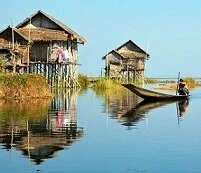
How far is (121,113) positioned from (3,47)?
2032cm

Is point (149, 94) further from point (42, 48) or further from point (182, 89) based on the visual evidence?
point (42, 48)

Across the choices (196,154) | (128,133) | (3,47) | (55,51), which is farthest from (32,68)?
(196,154)

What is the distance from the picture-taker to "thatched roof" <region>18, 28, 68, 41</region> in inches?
1838

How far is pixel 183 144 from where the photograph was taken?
14.3 m

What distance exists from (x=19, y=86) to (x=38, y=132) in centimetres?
1700

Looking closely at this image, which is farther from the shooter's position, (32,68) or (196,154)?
(32,68)

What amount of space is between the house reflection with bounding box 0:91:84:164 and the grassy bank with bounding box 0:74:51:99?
A: 8.89 metres

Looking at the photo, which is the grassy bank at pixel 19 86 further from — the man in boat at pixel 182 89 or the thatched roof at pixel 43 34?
the thatched roof at pixel 43 34

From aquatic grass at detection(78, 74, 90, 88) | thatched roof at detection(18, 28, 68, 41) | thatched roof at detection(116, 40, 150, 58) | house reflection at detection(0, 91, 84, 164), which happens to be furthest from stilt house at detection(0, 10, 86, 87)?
house reflection at detection(0, 91, 84, 164)

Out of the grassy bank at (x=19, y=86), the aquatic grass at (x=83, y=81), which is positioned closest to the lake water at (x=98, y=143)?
the grassy bank at (x=19, y=86)

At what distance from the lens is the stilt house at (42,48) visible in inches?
1706

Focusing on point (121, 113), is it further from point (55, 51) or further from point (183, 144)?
point (55, 51)

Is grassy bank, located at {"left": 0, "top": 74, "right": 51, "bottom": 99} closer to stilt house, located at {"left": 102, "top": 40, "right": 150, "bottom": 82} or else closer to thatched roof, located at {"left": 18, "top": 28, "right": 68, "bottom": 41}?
thatched roof, located at {"left": 18, "top": 28, "right": 68, "bottom": 41}

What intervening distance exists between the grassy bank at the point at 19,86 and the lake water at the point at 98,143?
10.4 metres
